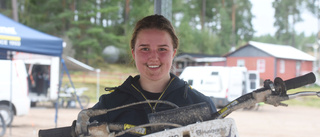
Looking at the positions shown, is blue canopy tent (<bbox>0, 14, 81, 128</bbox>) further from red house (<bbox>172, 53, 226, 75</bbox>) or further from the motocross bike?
red house (<bbox>172, 53, 226, 75</bbox>)

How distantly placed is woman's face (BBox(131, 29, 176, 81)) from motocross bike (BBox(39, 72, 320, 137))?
0.52m

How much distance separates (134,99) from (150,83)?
0.42 ft

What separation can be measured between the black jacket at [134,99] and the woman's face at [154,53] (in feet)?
0.30

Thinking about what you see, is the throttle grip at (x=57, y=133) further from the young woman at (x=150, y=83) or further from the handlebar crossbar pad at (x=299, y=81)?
the handlebar crossbar pad at (x=299, y=81)

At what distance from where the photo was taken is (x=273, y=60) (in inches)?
947

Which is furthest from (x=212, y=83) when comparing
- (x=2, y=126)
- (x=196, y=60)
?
(x=196, y=60)

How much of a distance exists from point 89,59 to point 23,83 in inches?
815

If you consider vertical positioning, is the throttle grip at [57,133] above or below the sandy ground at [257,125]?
above

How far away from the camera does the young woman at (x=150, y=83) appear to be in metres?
1.70

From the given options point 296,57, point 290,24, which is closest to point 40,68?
point 296,57

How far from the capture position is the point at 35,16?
29.1 metres

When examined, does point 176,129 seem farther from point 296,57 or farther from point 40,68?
point 296,57

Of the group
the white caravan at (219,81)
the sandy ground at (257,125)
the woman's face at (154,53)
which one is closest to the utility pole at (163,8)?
the woman's face at (154,53)

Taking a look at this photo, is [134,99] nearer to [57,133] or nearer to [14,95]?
[57,133]
